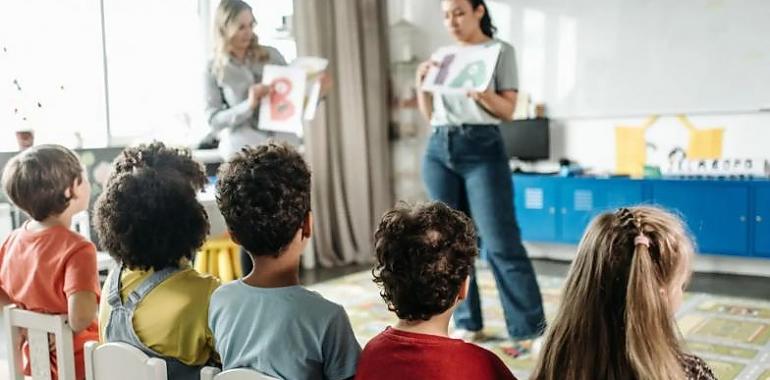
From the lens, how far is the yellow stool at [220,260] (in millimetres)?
3170

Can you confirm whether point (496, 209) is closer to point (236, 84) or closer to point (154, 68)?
point (236, 84)

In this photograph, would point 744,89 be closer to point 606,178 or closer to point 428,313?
point 606,178

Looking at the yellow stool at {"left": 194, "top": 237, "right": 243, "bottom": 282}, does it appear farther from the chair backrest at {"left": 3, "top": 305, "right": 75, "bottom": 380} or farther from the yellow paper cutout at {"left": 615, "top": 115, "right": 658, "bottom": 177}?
the yellow paper cutout at {"left": 615, "top": 115, "right": 658, "bottom": 177}

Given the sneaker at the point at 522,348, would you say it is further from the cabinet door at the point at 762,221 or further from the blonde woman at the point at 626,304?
the cabinet door at the point at 762,221

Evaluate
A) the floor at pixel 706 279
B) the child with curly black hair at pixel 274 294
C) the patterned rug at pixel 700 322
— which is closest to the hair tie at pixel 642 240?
the child with curly black hair at pixel 274 294

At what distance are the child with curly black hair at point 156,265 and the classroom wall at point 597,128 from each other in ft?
12.2

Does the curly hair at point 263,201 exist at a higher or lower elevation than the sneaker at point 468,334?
higher

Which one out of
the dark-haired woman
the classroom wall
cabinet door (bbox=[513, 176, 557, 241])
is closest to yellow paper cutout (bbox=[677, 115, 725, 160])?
the classroom wall

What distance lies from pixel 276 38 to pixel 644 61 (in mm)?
2278

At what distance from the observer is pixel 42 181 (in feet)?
5.65

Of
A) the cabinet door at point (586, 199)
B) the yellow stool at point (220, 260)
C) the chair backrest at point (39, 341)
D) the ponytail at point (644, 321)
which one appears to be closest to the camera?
the ponytail at point (644, 321)

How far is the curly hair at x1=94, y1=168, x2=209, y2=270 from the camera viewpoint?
1.50 m

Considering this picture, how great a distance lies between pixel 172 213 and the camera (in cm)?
153

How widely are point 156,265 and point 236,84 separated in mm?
1339
